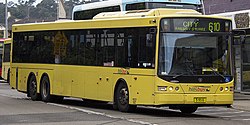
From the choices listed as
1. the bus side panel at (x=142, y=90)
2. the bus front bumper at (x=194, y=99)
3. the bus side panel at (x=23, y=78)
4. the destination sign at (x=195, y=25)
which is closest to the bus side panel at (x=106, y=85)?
the bus side panel at (x=142, y=90)

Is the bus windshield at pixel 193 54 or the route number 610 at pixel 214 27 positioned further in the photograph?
the route number 610 at pixel 214 27

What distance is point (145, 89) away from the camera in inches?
683

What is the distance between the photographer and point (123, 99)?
60.3ft

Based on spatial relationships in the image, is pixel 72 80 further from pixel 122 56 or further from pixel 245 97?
pixel 245 97

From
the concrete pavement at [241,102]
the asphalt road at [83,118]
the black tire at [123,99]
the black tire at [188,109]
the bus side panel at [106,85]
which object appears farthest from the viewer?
the concrete pavement at [241,102]

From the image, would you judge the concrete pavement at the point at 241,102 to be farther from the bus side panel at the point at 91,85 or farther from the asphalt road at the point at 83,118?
the bus side panel at the point at 91,85

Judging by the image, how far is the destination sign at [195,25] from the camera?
17.1 m

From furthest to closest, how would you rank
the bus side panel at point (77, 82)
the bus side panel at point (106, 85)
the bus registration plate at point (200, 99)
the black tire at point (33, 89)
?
the black tire at point (33, 89) → the bus side panel at point (77, 82) → the bus side panel at point (106, 85) → the bus registration plate at point (200, 99)

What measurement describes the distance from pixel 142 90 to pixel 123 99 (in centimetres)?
110

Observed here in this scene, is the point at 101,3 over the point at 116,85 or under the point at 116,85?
over

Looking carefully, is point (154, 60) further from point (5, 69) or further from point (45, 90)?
point (5, 69)

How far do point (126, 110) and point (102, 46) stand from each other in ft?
8.23

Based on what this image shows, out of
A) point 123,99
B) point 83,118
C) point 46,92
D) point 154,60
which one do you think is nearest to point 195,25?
point 154,60

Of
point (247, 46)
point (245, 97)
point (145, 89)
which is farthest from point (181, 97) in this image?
point (247, 46)
